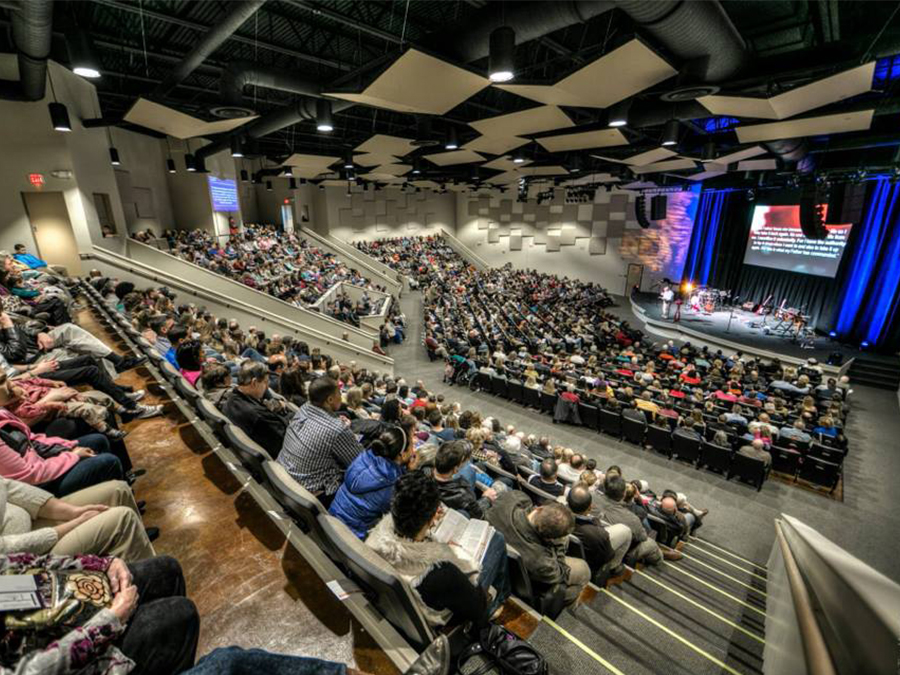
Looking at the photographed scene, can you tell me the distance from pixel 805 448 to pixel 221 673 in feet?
27.0

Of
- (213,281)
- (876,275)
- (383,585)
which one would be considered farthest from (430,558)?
(876,275)

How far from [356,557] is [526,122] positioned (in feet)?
28.2

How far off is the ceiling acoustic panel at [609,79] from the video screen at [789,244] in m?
10.5

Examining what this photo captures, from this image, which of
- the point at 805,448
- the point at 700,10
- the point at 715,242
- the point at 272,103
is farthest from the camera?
the point at 715,242

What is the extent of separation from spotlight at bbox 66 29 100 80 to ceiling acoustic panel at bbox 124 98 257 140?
3.16 meters

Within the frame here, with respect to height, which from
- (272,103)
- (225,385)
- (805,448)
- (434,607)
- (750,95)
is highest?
(272,103)

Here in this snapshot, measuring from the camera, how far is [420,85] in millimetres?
5715

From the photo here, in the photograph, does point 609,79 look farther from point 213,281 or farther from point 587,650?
point 213,281

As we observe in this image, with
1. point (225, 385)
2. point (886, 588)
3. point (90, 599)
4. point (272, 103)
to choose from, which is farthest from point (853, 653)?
point (272, 103)

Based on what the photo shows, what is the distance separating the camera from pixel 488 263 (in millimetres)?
26953

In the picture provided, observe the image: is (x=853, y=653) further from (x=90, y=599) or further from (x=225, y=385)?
(x=225, y=385)

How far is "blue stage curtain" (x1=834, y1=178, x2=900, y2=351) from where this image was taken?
37.4 feet

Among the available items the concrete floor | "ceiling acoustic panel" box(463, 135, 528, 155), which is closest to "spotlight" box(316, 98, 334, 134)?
"ceiling acoustic panel" box(463, 135, 528, 155)

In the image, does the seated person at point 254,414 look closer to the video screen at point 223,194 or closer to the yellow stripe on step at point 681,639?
the yellow stripe on step at point 681,639
